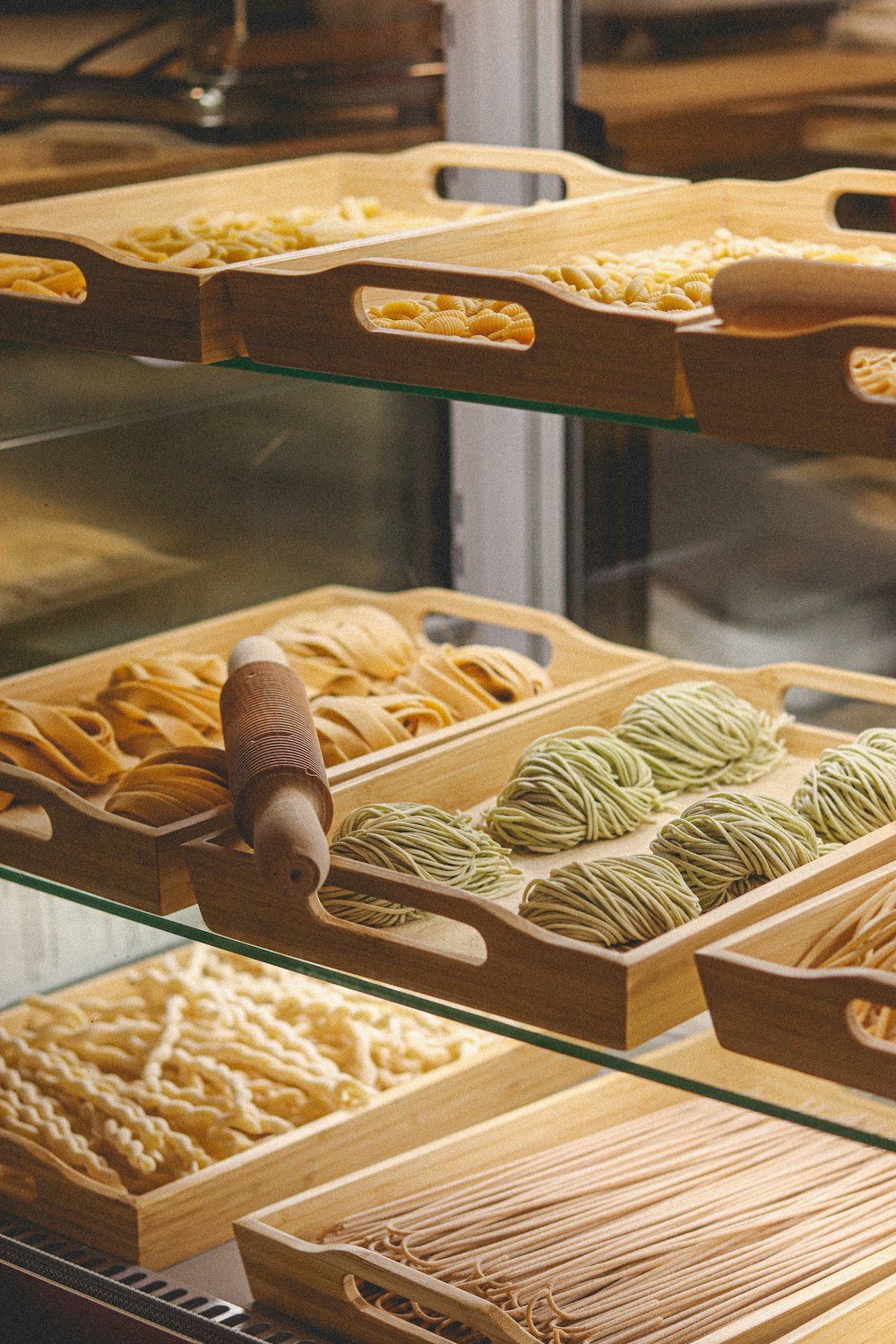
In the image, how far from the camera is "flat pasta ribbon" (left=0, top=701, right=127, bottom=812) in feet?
5.60

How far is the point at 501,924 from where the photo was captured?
123cm

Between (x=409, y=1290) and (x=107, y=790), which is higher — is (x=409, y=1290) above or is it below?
below

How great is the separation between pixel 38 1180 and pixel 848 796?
0.78 m

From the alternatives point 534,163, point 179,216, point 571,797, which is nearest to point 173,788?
point 571,797

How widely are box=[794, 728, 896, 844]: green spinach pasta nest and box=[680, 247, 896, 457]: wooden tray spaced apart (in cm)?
36

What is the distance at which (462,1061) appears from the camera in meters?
1.78

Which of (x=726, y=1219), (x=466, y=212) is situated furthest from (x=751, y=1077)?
(x=466, y=212)

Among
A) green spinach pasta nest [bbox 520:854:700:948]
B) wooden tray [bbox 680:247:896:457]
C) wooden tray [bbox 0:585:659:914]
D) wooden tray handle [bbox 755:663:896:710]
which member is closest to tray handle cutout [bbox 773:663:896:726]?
wooden tray handle [bbox 755:663:896:710]

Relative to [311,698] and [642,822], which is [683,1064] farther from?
[311,698]

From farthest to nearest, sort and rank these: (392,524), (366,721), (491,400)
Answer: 1. (392,524)
2. (366,721)
3. (491,400)

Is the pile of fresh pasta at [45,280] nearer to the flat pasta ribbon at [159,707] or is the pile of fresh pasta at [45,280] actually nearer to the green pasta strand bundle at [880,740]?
the flat pasta ribbon at [159,707]

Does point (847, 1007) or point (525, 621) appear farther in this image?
point (525, 621)

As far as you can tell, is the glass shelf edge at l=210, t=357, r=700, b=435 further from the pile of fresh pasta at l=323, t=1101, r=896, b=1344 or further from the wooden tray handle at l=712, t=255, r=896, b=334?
the pile of fresh pasta at l=323, t=1101, r=896, b=1344

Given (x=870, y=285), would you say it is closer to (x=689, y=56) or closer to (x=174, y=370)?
(x=689, y=56)
